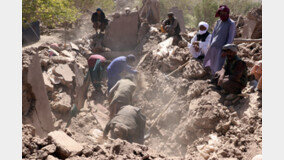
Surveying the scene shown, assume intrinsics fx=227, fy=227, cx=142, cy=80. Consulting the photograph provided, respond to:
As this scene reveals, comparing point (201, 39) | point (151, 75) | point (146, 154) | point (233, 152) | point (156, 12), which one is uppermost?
point (156, 12)

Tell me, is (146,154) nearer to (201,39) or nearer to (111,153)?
(111,153)

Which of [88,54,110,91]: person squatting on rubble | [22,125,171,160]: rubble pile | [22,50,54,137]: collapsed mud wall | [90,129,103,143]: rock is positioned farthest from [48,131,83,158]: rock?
[88,54,110,91]: person squatting on rubble

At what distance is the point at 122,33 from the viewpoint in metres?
10.8

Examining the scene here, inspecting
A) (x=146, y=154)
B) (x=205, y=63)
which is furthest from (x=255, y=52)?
(x=146, y=154)

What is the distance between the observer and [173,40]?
8461 millimetres

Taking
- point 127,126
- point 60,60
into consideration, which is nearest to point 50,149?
point 127,126

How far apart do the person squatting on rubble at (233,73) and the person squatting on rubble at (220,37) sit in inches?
31.5

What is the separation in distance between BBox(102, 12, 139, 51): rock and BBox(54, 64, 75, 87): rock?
12.2ft

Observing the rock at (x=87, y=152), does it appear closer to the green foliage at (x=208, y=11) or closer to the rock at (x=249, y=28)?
the rock at (x=249, y=28)

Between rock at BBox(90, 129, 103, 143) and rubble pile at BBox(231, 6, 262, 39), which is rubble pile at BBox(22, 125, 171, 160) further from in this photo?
rubble pile at BBox(231, 6, 262, 39)

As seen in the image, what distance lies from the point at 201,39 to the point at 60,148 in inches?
191

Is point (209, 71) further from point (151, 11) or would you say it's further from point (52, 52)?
point (151, 11)

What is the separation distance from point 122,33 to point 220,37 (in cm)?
614

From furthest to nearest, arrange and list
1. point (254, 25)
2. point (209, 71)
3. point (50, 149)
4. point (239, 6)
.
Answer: point (239, 6) → point (254, 25) → point (209, 71) → point (50, 149)
